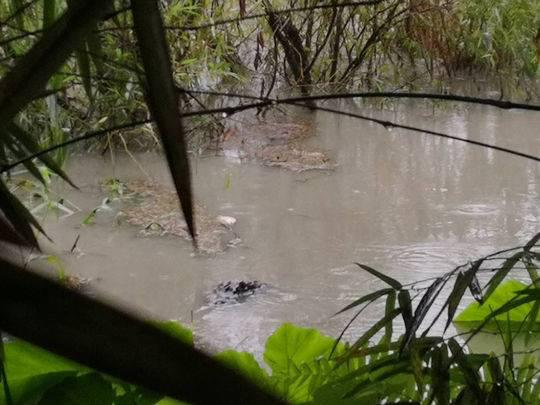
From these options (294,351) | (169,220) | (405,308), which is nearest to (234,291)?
(169,220)

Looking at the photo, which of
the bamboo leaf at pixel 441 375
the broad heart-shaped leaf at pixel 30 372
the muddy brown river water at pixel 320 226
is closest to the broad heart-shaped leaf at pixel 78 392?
the broad heart-shaped leaf at pixel 30 372

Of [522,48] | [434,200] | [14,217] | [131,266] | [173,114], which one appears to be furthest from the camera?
[522,48]

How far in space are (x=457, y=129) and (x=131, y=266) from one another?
153 centimetres

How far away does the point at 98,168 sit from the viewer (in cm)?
281

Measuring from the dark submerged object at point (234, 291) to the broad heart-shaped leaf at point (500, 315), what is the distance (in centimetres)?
66

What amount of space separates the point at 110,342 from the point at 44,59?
14 centimetres

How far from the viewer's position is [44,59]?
311 mm

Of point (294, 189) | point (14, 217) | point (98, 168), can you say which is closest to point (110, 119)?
point (98, 168)

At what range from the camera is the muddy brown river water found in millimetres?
1928

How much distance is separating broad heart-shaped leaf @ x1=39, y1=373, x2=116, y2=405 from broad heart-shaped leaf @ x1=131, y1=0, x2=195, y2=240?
26.2 inches

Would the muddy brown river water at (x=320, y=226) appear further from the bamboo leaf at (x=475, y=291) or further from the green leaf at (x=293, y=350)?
the bamboo leaf at (x=475, y=291)

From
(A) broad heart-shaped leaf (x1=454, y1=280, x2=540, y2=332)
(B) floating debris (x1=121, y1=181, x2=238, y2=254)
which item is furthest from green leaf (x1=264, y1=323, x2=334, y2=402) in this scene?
(B) floating debris (x1=121, y1=181, x2=238, y2=254)

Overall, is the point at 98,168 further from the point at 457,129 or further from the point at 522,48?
the point at 522,48

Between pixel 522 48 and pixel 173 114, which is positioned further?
pixel 522 48
